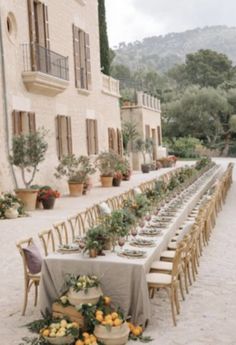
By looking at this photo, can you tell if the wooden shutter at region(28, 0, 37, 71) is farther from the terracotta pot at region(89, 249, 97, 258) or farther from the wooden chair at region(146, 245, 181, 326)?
the wooden chair at region(146, 245, 181, 326)

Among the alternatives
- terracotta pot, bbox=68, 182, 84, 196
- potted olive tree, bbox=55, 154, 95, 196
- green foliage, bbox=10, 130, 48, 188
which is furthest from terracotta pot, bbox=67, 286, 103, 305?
terracotta pot, bbox=68, 182, 84, 196

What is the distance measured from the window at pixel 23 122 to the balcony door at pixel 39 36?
1386mm

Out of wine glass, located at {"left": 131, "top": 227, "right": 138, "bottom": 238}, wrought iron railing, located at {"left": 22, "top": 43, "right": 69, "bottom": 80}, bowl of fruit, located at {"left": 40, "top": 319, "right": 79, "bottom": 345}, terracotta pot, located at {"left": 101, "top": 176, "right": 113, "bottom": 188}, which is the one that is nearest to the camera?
bowl of fruit, located at {"left": 40, "top": 319, "right": 79, "bottom": 345}

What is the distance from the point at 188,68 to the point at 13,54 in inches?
2047

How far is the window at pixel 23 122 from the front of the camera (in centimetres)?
1390

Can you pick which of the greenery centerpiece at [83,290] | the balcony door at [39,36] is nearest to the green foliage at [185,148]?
the balcony door at [39,36]

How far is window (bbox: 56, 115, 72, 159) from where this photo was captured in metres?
16.8

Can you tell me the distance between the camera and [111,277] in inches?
198

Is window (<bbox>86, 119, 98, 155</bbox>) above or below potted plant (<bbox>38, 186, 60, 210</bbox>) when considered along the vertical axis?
above

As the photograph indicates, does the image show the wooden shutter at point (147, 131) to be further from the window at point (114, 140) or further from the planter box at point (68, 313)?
the planter box at point (68, 313)

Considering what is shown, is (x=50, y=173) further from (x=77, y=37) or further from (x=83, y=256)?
(x=83, y=256)

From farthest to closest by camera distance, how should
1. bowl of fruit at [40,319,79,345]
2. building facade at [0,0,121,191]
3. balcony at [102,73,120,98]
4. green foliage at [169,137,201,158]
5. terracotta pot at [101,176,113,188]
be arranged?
green foliage at [169,137,201,158] → balcony at [102,73,120,98] → terracotta pot at [101,176,113,188] → building facade at [0,0,121,191] → bowl of fruit at [40,319,79,345]

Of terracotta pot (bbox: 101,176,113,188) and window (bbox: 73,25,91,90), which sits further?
terracotta pot (bbox: 101,176,113,188)

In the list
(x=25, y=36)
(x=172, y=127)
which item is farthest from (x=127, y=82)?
(x=25, y=36)
